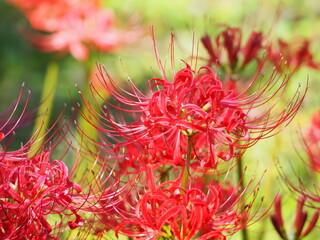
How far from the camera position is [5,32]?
264 inches

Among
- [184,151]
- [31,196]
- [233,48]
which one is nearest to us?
[31,196]

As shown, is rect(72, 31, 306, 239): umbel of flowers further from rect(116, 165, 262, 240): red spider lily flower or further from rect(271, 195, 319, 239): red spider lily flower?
rect(271, 195, 319, 239): red spider lily flower

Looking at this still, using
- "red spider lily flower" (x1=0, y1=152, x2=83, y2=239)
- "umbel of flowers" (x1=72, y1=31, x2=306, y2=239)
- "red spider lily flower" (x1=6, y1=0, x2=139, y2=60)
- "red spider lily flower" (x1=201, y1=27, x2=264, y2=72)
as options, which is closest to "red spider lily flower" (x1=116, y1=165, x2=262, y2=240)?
"umbel of flowers" (x1=72, y1=31, x2=306, y2=239)

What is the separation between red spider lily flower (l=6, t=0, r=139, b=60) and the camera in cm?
331

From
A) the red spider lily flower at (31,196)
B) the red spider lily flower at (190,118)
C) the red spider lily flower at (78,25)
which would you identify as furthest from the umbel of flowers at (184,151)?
the red spider lily flower at (78,25)

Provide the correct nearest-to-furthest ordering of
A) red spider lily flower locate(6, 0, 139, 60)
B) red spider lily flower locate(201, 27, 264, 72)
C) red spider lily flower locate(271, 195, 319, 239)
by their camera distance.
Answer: red spider lily flower locate(271, 195, 319, 239), red spider lily flower locate(201, 27, 264, 72), red spider lily flower locate(6, 0, 139, 60)

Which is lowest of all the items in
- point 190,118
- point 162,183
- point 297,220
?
point 297,220

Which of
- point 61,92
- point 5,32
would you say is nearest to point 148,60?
point 61,92

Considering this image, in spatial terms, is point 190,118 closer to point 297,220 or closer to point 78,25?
point 297,220

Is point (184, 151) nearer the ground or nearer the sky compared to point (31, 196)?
nearer the sky

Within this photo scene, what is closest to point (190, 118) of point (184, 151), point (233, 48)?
point (184, 151)

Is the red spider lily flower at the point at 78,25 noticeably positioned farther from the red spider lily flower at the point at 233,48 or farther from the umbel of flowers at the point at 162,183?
the umbel of flowers at the point at 162,183

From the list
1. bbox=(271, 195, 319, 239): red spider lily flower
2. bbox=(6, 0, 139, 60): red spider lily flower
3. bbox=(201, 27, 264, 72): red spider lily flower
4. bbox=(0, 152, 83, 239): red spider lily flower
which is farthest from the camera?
bbox=(6, 0, 139, 60): red spider lily flower

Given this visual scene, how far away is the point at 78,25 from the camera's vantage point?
3.35 meters
